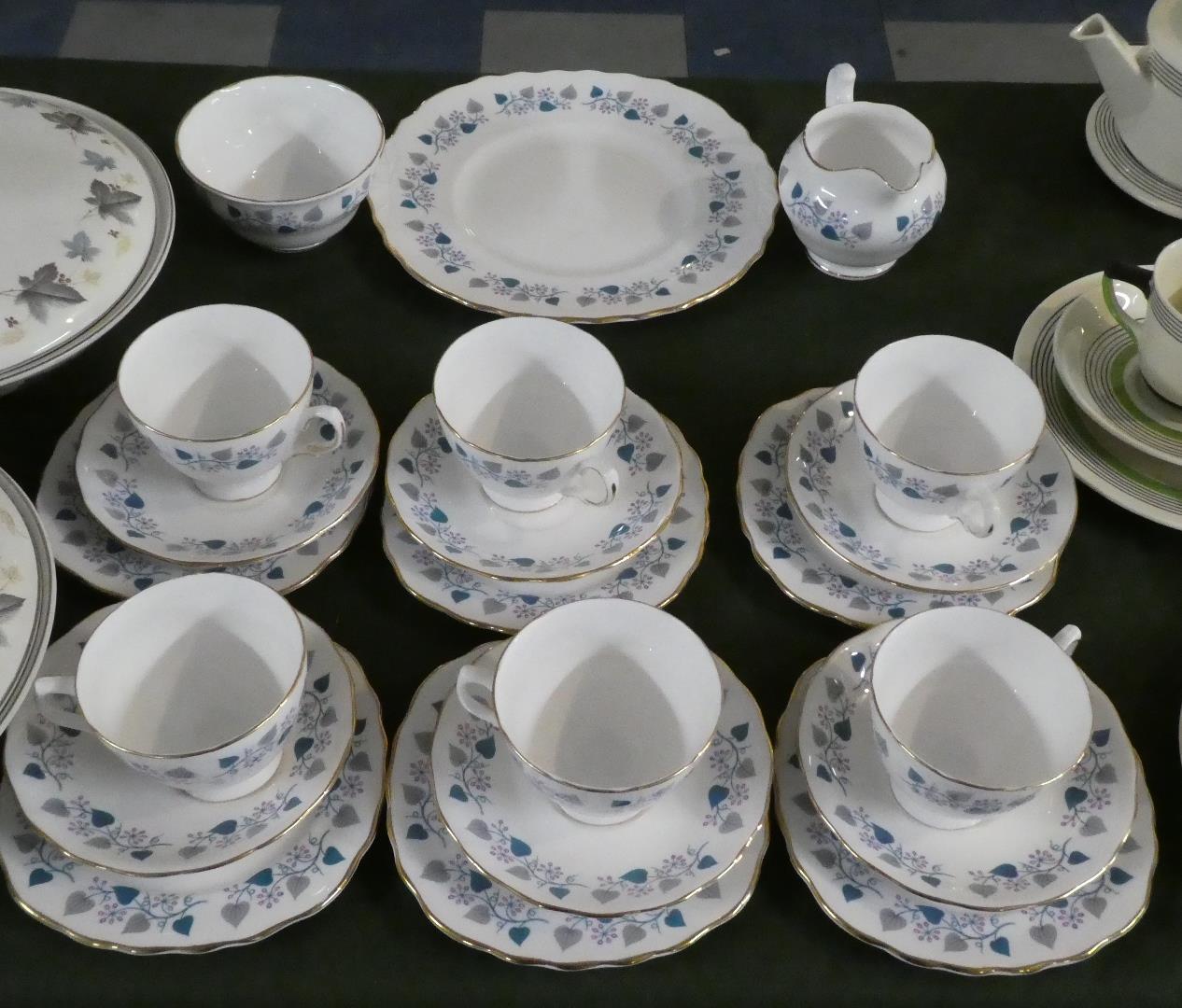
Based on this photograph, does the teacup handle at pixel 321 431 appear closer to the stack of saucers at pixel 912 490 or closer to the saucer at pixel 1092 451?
the stack of saucers at pixel 912 490

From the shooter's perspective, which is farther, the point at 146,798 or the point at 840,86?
the point at 840,86

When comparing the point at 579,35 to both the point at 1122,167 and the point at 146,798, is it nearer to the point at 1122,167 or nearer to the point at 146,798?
the point at 1122,167

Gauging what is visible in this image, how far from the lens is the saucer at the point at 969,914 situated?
560mm

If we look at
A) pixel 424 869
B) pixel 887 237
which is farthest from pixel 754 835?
pixel 887 237

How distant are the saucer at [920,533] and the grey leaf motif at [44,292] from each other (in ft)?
1.40

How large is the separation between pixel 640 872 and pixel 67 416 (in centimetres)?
47

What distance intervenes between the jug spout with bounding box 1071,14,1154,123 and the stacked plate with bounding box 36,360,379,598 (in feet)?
1.89

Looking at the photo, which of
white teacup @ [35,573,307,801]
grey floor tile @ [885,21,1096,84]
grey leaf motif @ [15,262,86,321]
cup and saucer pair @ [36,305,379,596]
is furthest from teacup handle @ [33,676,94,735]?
grey floor tile @ [885,21,1096,84]

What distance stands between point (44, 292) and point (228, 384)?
12cm

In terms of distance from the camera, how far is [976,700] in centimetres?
62

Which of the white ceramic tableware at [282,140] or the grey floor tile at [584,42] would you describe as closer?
the white ceramic tableware at [282,140]

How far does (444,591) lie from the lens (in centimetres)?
66

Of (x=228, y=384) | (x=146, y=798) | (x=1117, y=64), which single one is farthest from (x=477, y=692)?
(x=1117, y=64)

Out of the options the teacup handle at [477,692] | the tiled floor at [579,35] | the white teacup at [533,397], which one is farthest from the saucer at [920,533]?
the tiled floor at [579,35]
